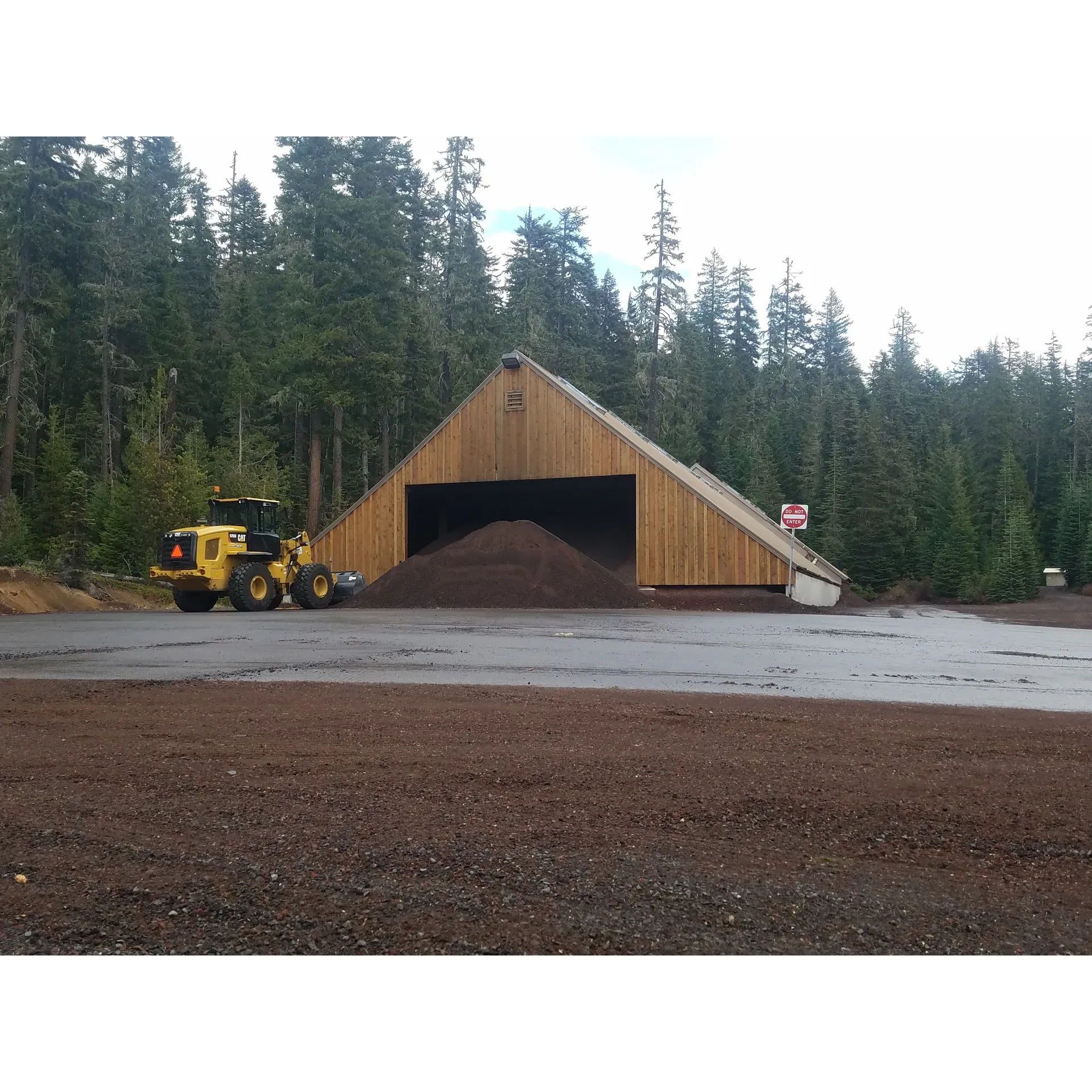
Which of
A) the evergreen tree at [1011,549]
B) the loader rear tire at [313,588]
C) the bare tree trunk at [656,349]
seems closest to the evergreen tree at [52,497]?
the loader rear tire at [313,588]

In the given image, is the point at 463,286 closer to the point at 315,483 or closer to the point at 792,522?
the point at 315,483

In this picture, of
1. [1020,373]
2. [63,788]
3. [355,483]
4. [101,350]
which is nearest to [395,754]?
[63,788]

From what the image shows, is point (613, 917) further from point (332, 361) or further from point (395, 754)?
point (332, 361)

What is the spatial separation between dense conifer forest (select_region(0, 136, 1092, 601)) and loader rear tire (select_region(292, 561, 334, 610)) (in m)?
7.89

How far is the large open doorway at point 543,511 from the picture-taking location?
31.3 m

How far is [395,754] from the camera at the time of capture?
225 inches

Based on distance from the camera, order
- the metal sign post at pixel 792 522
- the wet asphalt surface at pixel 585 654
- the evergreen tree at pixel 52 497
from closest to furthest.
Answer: the wet asphalt surface at pixel 585 654 < the metal sign post at pixel 792 522 < the evergreen tree at pixel 52 497

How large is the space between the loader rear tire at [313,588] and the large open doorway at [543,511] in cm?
704

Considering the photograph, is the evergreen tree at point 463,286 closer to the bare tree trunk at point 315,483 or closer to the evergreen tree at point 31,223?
the bare tree trunk at point 315,483

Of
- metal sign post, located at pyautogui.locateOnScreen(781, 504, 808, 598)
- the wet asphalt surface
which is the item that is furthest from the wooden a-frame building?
the wet asphalt surface

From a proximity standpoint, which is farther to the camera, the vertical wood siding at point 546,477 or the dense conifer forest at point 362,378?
the dense conifer forest at point 362,378

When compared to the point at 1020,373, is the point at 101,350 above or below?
below

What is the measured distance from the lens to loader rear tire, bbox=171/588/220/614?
2169 cm

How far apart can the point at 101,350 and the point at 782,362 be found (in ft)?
223
